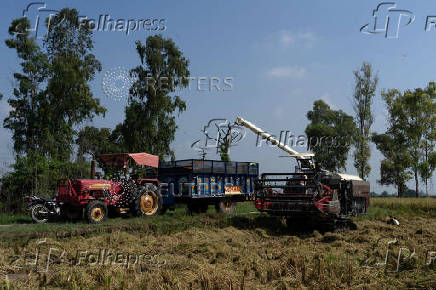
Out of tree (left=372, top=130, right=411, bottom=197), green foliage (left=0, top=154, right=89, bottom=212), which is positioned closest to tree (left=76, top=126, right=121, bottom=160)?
green foliage (left=0, top=154, right=89, bottom=212)

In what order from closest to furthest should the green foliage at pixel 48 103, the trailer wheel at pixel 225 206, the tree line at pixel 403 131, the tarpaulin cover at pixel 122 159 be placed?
the tarpaulin cover at pixel 122 159, the trailer wheel at pixel 225 206, the green foliage at pixel 48 103, the tree line at pixel 403 131

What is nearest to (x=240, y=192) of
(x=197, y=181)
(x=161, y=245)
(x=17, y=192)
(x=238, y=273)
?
(x=197, y=181)

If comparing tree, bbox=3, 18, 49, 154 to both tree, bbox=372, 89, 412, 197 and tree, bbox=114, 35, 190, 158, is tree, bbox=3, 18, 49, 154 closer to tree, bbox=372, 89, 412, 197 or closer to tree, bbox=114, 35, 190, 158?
tree, bbox=114, 35, 190, 158

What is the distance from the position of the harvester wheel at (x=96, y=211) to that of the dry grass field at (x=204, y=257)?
2.99 feet

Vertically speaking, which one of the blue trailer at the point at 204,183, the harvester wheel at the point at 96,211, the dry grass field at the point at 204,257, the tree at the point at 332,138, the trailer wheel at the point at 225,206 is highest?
the tree at the point at 332,138

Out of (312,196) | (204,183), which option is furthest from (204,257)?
(204,183)

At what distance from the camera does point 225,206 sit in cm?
1869

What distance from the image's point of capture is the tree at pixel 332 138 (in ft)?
151

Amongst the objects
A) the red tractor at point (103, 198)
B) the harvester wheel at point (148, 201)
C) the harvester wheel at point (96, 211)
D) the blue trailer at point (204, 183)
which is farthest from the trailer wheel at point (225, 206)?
the harvester wheel at point (96, 211)

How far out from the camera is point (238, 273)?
7.73m

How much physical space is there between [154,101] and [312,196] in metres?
18.2

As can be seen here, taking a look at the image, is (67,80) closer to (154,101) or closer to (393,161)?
(154,101)

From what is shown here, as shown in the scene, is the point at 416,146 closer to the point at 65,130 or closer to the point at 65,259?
the point at 65,130

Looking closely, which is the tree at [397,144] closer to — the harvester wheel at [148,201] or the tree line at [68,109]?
the tree line at [68,109]
